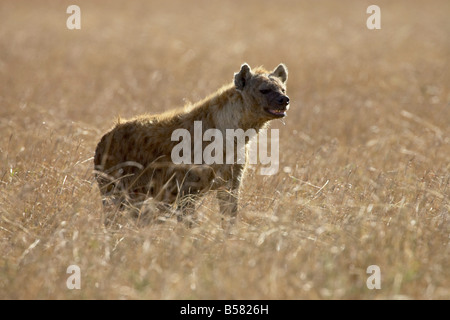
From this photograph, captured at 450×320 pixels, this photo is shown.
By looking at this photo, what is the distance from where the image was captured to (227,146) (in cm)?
554

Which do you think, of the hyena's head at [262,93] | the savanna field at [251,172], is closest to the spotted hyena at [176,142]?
the hyena's head at [262,93]

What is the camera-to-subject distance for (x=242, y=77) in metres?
5.70

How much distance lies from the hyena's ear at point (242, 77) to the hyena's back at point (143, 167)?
2.26 ft

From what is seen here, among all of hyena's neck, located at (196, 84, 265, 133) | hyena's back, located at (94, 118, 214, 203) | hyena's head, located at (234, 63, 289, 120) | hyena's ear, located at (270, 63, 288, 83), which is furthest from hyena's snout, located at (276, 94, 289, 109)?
hyena's back, located at (94, 118, 214, 203)

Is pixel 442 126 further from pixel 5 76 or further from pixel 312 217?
pixel 5 76

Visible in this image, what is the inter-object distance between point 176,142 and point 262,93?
2.69 ft

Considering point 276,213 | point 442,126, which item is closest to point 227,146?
point 276,213

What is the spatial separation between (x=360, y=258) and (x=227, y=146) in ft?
5.56

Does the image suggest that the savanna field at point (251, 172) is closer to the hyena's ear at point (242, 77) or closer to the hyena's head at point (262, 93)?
the hyena's head at point (262, 93)

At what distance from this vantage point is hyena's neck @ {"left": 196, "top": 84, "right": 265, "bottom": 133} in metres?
5.57

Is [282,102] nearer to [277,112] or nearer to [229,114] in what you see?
[277,112]

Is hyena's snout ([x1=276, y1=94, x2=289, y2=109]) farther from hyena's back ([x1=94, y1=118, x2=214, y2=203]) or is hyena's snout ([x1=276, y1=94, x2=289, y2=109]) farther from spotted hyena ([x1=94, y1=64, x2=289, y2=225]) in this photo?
hyena's back ([x1=94, y1=118, x2=214, y2=203])

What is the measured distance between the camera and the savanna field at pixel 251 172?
4.05m

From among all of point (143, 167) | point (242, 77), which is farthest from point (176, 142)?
point (242, 77)
